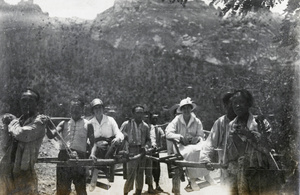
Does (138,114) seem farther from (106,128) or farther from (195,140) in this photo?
(195,140)

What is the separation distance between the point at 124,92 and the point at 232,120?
1557 millimetres

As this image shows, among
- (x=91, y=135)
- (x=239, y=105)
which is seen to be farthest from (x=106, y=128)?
(x=239, y=105)

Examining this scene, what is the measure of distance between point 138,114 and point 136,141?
373 millimetres

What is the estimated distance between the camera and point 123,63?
6652 millimetres

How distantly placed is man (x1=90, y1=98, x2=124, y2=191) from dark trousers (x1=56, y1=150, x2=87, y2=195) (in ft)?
0.46

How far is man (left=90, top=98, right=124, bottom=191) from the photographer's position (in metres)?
6.19

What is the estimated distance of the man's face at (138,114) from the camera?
250 inches

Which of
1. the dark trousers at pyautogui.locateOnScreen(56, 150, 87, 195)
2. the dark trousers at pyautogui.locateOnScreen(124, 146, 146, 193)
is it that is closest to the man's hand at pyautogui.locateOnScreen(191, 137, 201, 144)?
the dark trousers at pyautogui.locateOnScreen(124, 146, 146, 193)

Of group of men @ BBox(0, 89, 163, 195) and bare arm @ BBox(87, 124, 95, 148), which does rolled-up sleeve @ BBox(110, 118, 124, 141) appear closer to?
group of men @ BBox(0, 89, 163, 195)

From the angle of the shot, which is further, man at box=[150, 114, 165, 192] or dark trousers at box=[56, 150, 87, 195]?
man at box=[150, 114, 165, 192]

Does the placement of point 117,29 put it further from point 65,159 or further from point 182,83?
point 65,159

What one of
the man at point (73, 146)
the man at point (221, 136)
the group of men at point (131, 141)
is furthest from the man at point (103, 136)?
the man at point (221, 136)

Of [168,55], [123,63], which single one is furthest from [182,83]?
[123,63]

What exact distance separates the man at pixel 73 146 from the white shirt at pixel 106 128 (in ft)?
0.34
